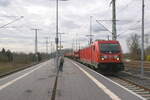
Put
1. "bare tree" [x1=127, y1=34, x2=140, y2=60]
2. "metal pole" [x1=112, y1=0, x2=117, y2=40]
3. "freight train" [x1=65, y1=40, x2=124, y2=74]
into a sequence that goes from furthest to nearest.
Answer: "bare tree" [x1=127, y1=34, x2=140, y2=60] < "metal pole" [x1=112, y1=0, x2=117, y2=40] < "freight train" [x1=65, y1=40, x2=124, y2=74]

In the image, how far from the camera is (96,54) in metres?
23.5

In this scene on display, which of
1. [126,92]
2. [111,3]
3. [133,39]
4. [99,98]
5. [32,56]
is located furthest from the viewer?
[133,39]

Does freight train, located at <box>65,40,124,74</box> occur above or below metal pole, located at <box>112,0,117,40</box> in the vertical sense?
below

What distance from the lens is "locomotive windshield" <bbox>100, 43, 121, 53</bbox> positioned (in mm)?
23194

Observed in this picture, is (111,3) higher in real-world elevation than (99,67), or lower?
higher

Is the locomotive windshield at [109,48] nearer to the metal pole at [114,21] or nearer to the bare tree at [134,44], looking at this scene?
the metal pole at [114,21]

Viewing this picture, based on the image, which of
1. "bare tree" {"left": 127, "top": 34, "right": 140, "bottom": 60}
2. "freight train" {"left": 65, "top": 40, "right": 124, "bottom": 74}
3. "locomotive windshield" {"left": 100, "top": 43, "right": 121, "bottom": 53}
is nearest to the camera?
"freight train" {"left": 65, "top": 40, "right": 124, "bottom": 74}

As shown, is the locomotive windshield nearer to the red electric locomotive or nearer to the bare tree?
the red electric locomotive

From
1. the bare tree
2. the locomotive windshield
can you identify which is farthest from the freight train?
the bare tree

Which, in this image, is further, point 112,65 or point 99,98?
point 112,65

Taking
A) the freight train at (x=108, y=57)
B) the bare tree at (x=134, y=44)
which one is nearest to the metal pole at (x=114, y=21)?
the freight train at (x=108, y=57)

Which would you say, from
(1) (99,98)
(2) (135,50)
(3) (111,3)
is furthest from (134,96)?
(2) (135,50)

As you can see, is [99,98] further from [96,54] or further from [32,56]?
[32,56]

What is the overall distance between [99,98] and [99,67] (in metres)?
12.7
